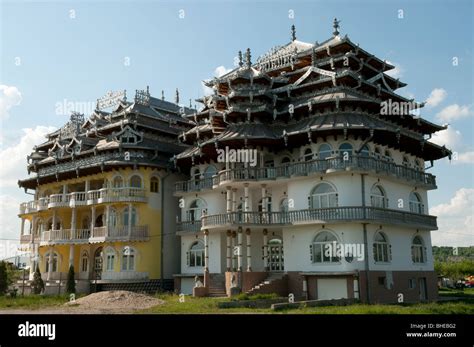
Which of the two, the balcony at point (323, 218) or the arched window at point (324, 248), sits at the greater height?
the balcony at point (323, 218)

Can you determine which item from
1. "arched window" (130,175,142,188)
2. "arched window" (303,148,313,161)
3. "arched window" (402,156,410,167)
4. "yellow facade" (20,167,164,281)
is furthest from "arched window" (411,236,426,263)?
"arched window" (130,175,142,188)

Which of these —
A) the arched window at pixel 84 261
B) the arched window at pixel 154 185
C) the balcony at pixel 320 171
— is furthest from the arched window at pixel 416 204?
the arched window at pixel 84 261

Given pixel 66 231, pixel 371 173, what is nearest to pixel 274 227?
pixel 371 173

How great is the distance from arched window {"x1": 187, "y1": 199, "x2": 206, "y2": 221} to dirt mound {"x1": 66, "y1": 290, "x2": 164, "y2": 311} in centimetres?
981

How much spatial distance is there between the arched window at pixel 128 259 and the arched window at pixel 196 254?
530cm

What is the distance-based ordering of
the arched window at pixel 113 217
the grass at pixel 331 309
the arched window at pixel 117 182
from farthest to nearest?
the arched window at pixel 117 182 < the arched window at pixel 113 217 < the grass at pixel 331 309

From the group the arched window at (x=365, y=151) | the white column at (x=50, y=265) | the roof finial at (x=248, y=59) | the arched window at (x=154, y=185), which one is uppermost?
the roof finial at (x=248, y=59)

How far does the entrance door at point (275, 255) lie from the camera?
35.7 m

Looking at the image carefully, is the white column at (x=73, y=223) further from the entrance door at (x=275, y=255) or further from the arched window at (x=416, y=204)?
the arched window at (x=416, y=204)

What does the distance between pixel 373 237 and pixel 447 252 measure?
142 metres

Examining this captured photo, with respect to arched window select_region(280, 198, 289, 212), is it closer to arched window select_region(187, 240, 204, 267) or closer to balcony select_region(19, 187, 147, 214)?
arched window select_region(187, 240, 204, 267)

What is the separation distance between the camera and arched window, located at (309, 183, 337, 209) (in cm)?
3272

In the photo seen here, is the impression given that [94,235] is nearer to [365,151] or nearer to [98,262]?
[98,262]
